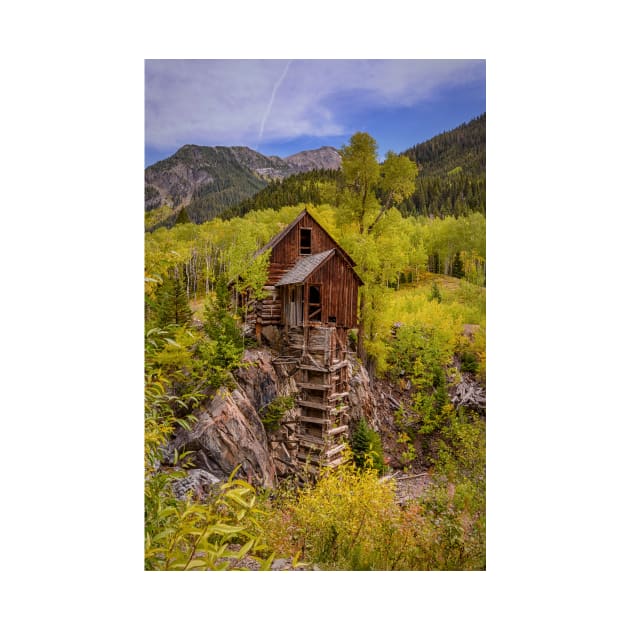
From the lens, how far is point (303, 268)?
5.07 metres

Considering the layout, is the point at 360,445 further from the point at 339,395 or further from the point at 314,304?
the point at 314,304

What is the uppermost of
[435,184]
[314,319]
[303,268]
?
[435,184]

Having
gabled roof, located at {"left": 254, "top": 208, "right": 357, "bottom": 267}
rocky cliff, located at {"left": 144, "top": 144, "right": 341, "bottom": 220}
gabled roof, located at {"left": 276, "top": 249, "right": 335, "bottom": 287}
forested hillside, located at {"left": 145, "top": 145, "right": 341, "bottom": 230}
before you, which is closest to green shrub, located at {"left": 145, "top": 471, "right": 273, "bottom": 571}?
gabled roof, located at {"left": 276, "top": 249, "right": 335, "bottom": 287}

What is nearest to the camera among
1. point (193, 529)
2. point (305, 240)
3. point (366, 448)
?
point (193, 529)

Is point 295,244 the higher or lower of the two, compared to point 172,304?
higher

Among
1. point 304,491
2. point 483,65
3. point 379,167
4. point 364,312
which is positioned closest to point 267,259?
point 364,312

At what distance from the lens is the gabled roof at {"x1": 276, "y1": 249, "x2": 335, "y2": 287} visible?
500cm

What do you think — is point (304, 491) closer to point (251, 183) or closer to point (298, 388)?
point (298, 388)

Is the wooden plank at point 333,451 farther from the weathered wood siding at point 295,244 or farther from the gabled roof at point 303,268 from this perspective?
the weathered wood siding at point 295,244

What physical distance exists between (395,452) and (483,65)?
14.2 ft

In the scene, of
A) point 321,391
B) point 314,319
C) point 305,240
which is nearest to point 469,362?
point 321,391

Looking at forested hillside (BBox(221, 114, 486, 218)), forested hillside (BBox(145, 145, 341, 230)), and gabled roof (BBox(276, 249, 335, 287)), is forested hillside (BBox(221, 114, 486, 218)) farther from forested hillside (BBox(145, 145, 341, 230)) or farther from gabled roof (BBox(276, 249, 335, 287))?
gabled roof (BBox(276, 249, 335, 287))

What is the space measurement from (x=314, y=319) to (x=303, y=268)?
0.60 m

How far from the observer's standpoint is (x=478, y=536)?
4609 millimetres
